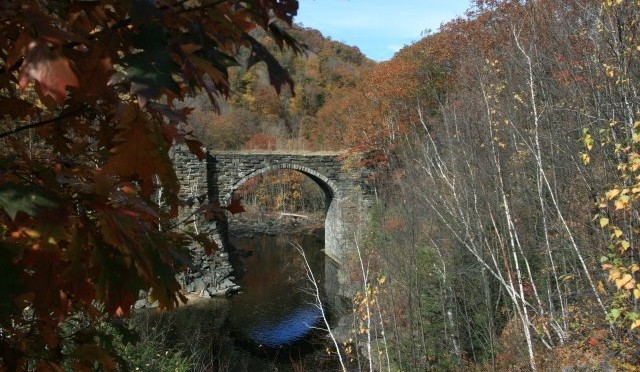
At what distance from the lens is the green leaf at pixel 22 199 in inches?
32.1

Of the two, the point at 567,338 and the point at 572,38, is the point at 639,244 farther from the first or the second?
the point at 572,38

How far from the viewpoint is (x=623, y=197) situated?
252 cm

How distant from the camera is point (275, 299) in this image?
45.9 feet

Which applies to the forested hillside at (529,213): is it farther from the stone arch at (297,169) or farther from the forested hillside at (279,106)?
the forested hillside at (279,106)

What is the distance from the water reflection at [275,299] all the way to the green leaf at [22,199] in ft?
26.0

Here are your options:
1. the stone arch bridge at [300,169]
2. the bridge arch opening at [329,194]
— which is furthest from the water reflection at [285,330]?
the bridge arch opening at [329,194]

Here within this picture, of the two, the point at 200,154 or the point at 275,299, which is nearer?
the point at 200,154

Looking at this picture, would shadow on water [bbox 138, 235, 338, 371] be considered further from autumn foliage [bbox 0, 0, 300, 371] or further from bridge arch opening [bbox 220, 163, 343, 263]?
autumn foliage [bbox 0, 0, 300, 371]

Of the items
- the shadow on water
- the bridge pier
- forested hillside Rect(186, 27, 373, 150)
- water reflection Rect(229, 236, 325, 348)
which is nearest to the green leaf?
the shadow on water

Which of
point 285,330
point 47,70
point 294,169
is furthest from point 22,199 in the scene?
point 294,169

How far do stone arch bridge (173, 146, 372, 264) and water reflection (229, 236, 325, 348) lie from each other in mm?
1712

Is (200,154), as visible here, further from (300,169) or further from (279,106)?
(279,106)

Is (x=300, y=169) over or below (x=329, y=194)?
over

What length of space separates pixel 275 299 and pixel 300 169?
17.4 ft
